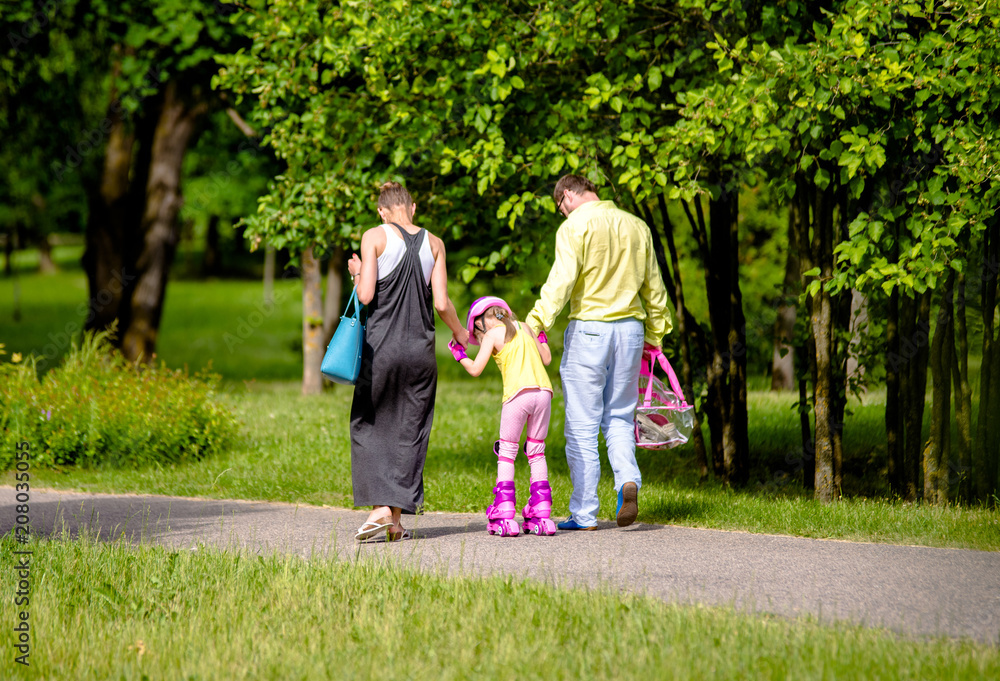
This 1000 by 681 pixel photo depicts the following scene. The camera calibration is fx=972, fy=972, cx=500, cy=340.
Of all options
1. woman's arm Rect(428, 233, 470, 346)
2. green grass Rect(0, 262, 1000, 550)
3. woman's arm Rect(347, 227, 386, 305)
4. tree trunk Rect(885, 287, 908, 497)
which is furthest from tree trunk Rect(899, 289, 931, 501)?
woman's arm Rect(347, 227, 386, 305)

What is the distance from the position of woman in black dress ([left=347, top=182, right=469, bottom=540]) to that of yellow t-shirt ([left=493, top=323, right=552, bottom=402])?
0.30 m

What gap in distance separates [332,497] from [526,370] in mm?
2403

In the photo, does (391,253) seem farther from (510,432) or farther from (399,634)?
(399,634)

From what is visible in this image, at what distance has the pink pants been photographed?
18.5 feet

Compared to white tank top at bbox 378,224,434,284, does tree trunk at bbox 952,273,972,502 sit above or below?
below

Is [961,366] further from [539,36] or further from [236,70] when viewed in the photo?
[236,70]

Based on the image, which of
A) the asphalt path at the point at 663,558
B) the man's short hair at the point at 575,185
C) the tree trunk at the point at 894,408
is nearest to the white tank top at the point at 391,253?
the man's short hair at the point at 575,185

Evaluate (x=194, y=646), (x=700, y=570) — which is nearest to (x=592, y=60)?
(x=700, y=570)

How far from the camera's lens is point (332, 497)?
729 cm

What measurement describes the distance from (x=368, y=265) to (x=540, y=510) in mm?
1720

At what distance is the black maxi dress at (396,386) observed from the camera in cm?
555

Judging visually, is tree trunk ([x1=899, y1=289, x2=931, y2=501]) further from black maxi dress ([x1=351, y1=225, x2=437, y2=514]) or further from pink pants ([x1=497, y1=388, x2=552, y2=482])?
black maxi dress ([x1=351, y1=225, x2=437, y2=514])

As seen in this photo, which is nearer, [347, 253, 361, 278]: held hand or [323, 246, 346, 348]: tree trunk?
[347, 253, 361, 278]: held hand

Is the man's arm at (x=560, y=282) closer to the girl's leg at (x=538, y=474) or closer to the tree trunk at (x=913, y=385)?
the girl's leg at (x=538, y=474)
